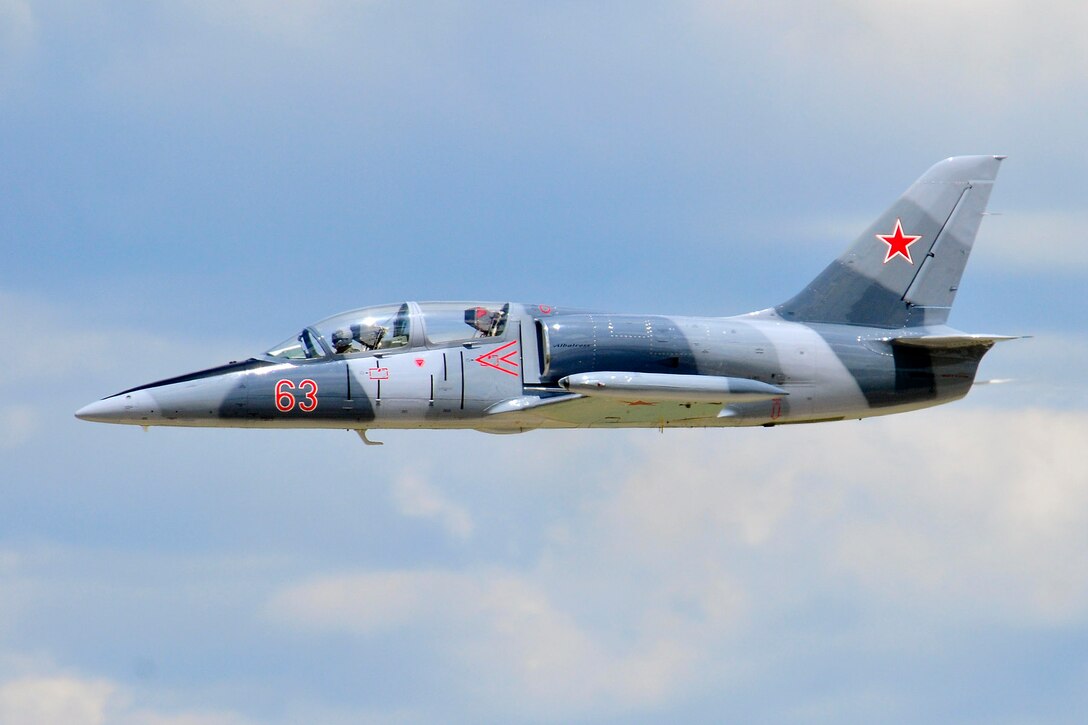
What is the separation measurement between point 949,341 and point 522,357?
28.5 feet

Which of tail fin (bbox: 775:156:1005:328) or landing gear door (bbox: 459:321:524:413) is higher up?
tail fin (bbox: 775:156:1005:328)

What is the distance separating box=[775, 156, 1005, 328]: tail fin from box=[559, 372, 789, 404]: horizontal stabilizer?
3524 mm

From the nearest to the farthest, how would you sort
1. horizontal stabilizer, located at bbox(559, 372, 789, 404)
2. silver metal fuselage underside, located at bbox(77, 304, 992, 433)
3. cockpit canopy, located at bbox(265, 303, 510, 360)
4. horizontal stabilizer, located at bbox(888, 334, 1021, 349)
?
horizontal stabilizer, located at bbox(559, 372, 789, 404) → silver metal fuselage underside, located at bbox(77, 304, 992, 433) → cockpit canopy, located at bbox(265, 303, 510, 360) → horizontal stabilizer, located at bbox(888, 334, 1021, 349)

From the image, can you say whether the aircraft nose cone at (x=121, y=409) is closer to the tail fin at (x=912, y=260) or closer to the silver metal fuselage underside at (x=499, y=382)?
the silver metal fuselage underside at (x=499, y=382)

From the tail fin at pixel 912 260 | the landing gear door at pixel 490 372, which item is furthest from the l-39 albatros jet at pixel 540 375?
the tail fin at pixel 912 260

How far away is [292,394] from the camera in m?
31.4

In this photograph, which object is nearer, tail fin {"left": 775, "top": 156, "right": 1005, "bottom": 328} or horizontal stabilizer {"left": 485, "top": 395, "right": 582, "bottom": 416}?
horizontal stabilizer {"left": 485, "top": 395, "right": 582, "bottom": 416}

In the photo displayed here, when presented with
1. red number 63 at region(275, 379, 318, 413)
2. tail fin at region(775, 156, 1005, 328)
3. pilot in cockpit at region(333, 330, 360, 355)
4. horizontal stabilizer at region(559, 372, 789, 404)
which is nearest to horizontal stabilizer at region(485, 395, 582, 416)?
horizontal stabilizer at region(559, 372, 789, 404)

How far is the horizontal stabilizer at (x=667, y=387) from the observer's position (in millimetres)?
30625

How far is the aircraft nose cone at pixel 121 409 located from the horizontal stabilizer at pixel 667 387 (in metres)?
A: 7.60

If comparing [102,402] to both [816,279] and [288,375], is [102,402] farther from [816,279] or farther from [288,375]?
[816,279]

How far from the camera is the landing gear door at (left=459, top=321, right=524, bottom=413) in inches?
1252

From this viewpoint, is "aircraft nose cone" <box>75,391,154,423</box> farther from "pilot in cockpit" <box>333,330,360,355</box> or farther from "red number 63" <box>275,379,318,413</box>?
"pilot in cockpit" <box>333,330,360,355</box>

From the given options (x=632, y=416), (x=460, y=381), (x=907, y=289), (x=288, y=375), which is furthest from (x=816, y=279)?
(x=288, y=375)
